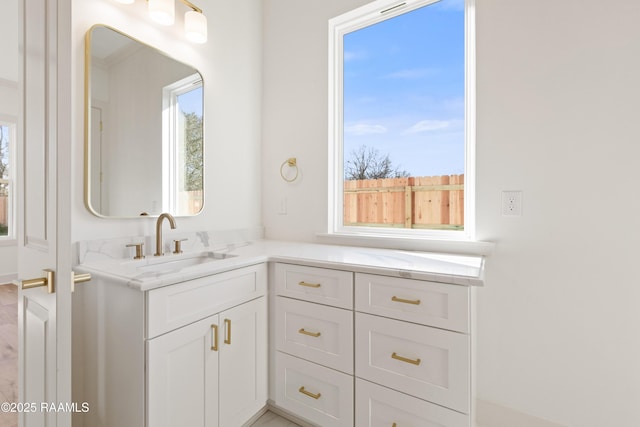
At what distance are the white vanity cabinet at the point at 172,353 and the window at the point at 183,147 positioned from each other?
0.64 metres

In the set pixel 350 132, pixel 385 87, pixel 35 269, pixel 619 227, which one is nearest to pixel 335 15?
pixel 385 87

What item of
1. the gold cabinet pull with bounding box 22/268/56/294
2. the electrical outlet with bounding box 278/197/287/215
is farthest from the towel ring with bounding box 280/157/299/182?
the gold cabinet pull with bounding box 22/268/56/294

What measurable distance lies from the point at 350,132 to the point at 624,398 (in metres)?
1.93

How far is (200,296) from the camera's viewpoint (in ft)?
4.02

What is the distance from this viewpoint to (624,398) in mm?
1253

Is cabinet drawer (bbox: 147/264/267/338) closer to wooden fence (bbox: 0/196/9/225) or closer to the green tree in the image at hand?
the green tree

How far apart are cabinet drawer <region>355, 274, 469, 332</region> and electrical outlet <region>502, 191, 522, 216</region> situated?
62 centimetres

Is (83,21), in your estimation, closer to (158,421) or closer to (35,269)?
(35,269)

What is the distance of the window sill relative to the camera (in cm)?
153

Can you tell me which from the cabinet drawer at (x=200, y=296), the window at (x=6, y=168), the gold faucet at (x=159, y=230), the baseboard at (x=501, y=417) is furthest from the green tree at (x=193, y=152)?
the window at (x=6, y=168)

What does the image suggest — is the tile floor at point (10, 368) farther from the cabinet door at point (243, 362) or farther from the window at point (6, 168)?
the window at point (6, 168)

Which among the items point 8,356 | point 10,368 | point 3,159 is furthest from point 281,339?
point 3,159

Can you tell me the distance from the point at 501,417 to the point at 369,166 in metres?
1.56

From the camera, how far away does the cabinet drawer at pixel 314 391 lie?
135cm
